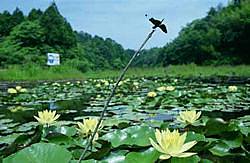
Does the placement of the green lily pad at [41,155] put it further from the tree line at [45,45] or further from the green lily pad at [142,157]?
the tree line at [45,45]

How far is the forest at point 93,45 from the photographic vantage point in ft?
71.0

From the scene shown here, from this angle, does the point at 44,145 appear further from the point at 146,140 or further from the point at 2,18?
the point at 2,18

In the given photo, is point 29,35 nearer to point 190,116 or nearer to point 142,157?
point 190,116

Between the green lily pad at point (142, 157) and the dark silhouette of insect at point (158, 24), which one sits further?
the green lily pad at point (142, 157)

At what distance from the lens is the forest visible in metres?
21.6

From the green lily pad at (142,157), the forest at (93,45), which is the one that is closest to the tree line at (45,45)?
the forest at (93,45)

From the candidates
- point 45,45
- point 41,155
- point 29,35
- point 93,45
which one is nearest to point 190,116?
point 41,155

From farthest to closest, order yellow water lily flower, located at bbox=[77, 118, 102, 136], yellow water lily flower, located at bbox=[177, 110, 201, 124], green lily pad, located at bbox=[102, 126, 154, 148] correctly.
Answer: yellow water lily flower, located at bbox=[177, 110, 201, 124] < yellow water lily flower, located at bbox=[77, 118, 102, 136] < green lily pad, located at bbox=[102, 126, 154, 148]

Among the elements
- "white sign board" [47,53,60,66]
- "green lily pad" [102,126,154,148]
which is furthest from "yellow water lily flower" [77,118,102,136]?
"white sign board" [47,53,60,66]

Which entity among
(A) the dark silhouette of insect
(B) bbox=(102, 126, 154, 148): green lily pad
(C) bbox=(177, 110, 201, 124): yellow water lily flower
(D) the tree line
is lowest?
(B) bbox=(102, 126, 154, 148): green lily pad

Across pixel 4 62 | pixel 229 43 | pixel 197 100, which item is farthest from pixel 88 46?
pixel 197 100

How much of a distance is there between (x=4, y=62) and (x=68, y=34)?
461 cm

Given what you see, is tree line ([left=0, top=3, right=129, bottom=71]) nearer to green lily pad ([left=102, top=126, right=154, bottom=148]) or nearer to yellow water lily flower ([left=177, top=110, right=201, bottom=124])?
yellow water lily flower ([left=177, top=110, right=201, bottom=124])

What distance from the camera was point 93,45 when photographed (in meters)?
27.3
